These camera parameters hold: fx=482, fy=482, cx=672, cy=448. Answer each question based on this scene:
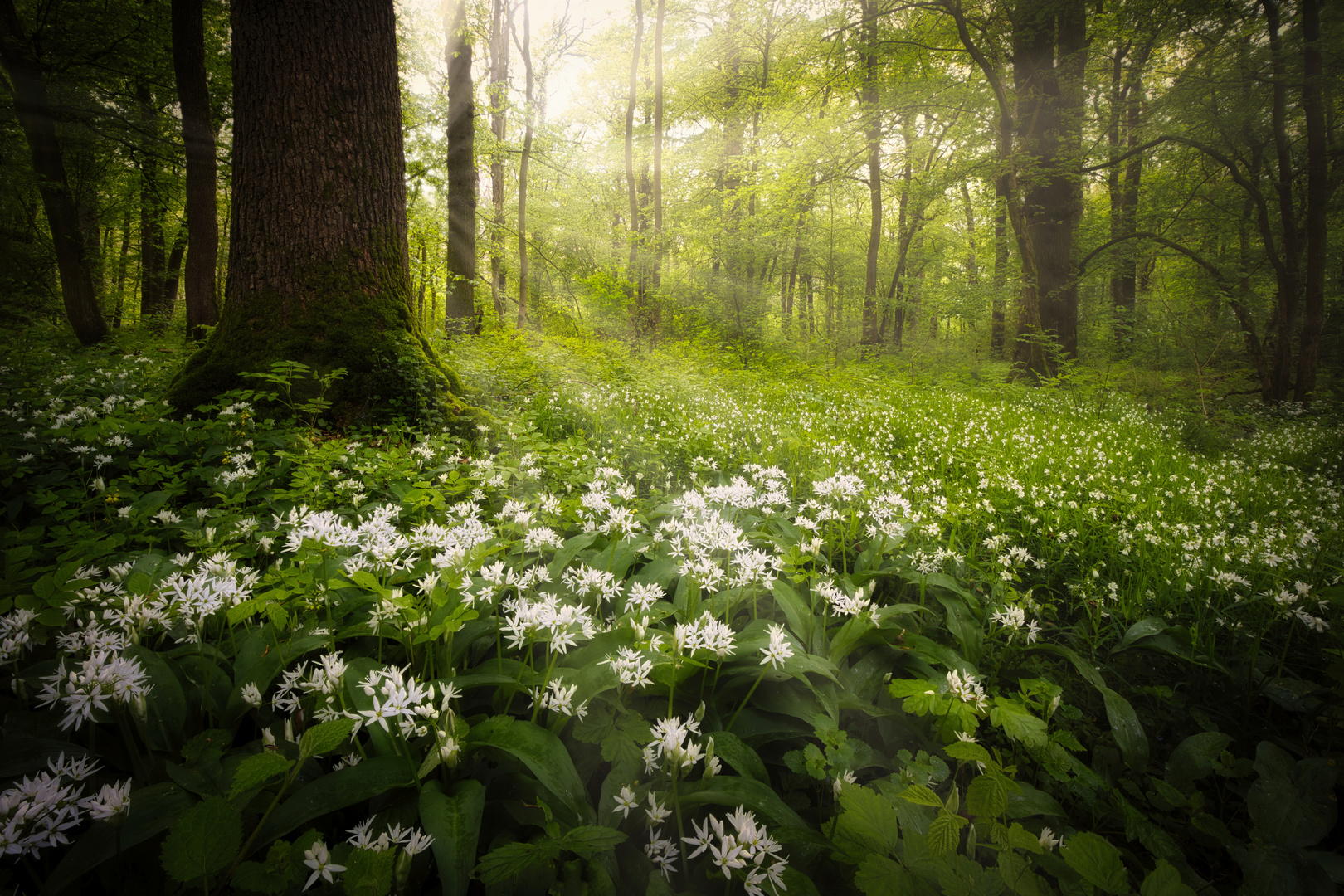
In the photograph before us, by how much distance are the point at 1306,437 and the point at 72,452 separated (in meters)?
13.1

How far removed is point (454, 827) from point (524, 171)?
668 inches

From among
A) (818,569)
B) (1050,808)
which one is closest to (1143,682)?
(1050,808)

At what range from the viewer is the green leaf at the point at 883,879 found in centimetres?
102

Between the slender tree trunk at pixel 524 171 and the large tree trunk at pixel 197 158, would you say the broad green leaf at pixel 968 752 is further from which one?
the large tree trunk at pixel 197 158

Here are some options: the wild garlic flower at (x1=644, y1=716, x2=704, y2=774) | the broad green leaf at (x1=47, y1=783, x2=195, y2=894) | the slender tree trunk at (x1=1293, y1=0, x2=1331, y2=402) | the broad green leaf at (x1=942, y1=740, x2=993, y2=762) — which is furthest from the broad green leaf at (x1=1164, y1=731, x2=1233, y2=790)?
the slender tree trunk at (x1=1293, y1=0, x2=1331, y2=402)

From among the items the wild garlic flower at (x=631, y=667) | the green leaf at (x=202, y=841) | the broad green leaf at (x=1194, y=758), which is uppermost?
the wild garlic flower at (x=631, y=667)

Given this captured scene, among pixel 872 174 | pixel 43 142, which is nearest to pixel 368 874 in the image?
pixel 43 142

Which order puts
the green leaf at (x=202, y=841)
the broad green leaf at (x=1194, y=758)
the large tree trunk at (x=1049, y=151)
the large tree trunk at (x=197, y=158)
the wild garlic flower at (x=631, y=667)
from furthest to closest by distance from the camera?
1. the large tree trunk at (x=1049, y=151)
2. the large tree trunk at (x=197, y=158)
3. the broad green leaf at (x=1194, y=758)
4. the wild garlic flower at (x=631, y=667)
5. the green leaf at (x=202, y=841)

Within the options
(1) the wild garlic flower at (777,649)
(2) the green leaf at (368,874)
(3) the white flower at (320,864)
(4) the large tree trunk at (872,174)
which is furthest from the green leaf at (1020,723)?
(4) the large tree trunk at (872,174)

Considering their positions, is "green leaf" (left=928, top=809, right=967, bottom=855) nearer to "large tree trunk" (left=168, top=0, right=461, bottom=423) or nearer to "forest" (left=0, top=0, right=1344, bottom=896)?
"forest" (left=0, top=0, right=1344, bottom=896)

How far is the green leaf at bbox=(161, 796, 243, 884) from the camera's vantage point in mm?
844

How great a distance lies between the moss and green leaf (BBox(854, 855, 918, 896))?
3.94 meters

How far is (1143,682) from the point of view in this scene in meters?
2.20

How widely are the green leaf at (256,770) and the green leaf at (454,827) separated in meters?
0.31
